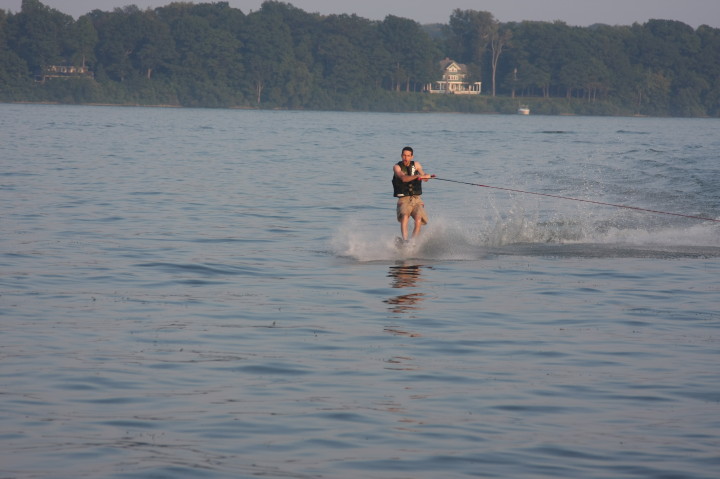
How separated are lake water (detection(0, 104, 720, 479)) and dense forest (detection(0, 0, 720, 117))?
125 m

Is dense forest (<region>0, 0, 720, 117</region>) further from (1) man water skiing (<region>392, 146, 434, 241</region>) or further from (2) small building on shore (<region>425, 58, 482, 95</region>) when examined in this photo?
(1) man water skiing (<region>392, 146, 434, 241</region>)

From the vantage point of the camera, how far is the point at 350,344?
31.7 feet

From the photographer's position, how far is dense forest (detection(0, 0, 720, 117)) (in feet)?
470

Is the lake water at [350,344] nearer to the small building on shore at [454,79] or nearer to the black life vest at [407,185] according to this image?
the black life vest at [407,185]

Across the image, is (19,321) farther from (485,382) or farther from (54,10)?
(54,10)

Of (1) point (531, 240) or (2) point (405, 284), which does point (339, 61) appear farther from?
(2) point (405, 284)

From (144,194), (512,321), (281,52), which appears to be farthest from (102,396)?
(281,52)

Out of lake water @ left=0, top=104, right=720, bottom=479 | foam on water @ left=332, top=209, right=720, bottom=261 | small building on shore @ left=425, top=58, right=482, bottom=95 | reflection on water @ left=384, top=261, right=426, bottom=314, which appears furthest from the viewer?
small building on shore @ left=425, top=58, right=482, bottom=95

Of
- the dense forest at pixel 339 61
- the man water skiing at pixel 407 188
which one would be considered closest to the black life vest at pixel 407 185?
the man water skiing at pixel 407 188

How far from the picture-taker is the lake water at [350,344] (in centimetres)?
679

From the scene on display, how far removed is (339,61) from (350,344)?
151m

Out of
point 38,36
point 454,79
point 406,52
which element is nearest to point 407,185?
point 38,36

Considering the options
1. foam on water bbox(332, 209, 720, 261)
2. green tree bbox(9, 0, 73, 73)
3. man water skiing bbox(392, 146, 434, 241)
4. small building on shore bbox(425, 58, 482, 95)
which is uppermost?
green tree bbox(9, 0, 73, 73)

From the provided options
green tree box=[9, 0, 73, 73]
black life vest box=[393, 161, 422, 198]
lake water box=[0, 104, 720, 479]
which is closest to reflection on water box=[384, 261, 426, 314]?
lake water box=[0, 104, 720, 479]
